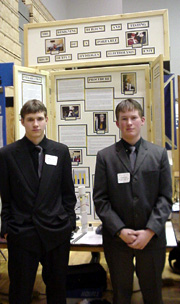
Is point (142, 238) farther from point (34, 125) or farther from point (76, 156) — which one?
point (76, 156)

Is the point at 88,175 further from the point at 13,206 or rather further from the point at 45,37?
the point at 45,37

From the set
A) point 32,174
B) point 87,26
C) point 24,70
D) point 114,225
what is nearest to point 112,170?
point 114,225

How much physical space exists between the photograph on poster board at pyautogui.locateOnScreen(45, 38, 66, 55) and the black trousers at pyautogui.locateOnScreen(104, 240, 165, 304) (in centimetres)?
185

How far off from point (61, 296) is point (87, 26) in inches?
87.7

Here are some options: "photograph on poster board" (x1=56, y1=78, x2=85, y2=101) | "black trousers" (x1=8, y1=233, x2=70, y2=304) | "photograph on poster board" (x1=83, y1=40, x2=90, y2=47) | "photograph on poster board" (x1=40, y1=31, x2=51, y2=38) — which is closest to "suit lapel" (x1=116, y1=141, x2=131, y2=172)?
"black trousers" (x1=8, y1=233, x2=70, y2=304)

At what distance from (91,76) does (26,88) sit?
59cm

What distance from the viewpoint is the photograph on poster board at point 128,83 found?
2602 mm

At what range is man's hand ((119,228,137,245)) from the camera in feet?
5.40

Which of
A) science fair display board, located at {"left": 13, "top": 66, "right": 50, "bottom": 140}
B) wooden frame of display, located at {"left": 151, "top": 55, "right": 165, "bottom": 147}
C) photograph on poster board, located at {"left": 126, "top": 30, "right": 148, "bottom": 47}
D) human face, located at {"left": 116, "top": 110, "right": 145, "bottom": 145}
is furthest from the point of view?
photograph on poster board, located at {"left": 126, "top": 30, "right": 148, "bottom": 47}

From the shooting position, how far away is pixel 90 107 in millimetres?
2668

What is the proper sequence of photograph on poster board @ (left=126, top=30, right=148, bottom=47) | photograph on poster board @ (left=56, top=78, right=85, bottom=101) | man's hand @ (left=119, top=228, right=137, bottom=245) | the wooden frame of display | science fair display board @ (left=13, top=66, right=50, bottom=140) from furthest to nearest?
photograph on poster board @ (left=56, top=78, right=85, bottom=101), photograph on poster board @ (left=126, top=30, right=148, bottom=47), science fair display board @ (left=13, top=66, right=50, bottom=140), the wooden frame of display, man's hand @ (left=119, top=228, right=137, bottom=245)

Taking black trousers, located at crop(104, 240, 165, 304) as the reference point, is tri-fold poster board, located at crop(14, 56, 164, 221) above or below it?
above

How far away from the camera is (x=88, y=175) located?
2717mm

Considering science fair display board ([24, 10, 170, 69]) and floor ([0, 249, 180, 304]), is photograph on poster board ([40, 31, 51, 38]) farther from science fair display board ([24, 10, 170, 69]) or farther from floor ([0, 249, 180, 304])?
floor ([0, 249, 180, 304])
